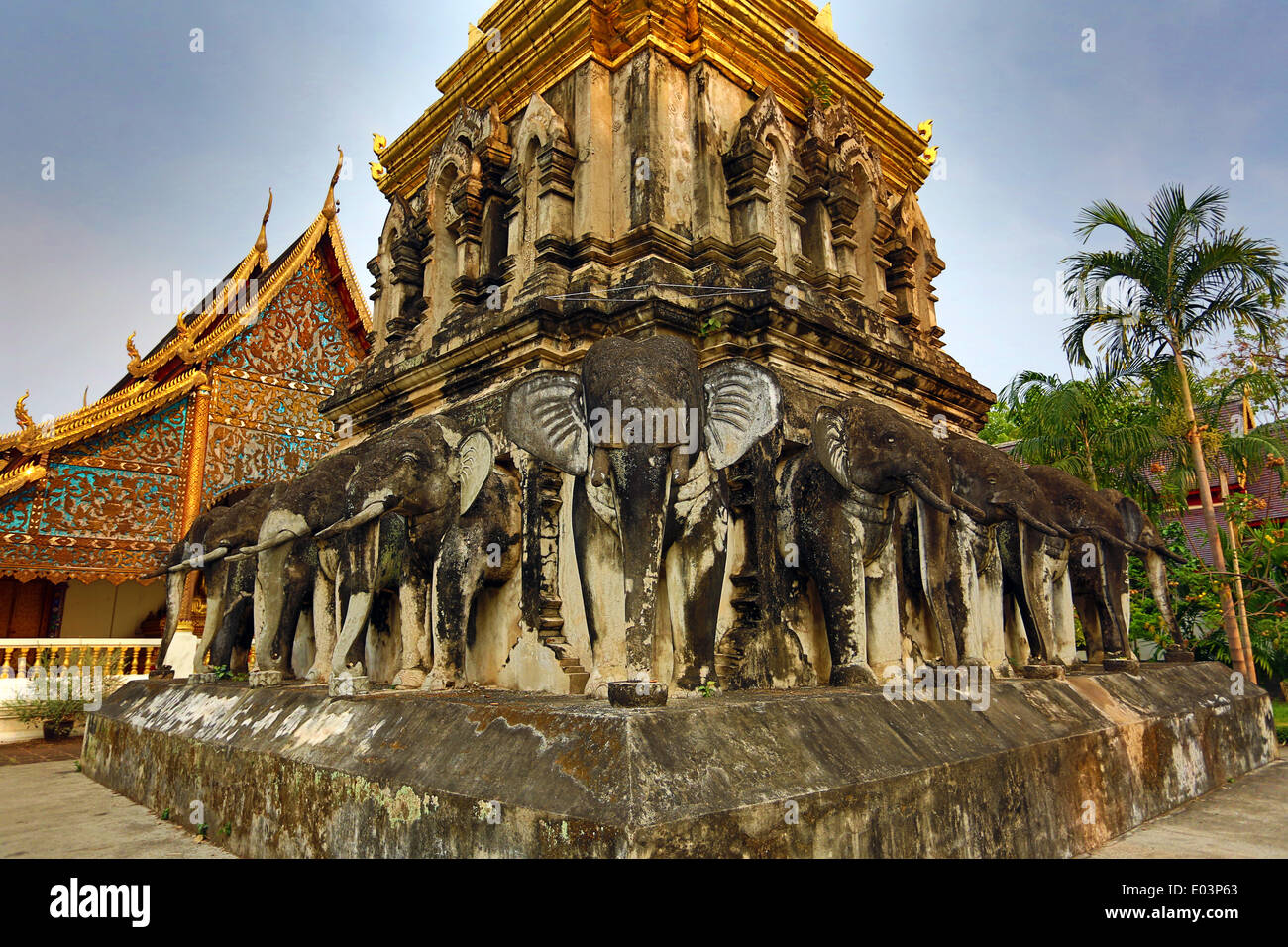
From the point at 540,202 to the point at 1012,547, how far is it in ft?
14.9

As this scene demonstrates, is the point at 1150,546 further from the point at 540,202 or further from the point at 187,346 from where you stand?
the point at 187,346

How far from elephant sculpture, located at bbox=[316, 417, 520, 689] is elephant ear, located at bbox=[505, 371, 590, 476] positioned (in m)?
1.08

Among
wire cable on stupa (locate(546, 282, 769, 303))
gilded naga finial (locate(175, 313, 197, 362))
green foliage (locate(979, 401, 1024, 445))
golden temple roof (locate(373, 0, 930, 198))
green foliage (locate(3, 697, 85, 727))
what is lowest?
green foliage (locate(3, 697, 85, 727))

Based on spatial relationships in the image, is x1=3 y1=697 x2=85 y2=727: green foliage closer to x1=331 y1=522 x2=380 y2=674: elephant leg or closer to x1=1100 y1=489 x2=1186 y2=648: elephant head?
x1=331 y1=522 x2=380 y2=674: elephant leg

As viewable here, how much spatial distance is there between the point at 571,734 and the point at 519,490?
2700 millimetres

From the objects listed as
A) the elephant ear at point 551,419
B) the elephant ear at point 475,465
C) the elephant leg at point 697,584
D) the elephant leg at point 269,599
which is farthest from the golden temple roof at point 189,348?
the elephant leg at point 697,584

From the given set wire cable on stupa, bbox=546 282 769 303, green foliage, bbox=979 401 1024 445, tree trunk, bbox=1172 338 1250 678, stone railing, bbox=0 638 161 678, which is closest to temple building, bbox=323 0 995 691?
wire cable on stupa, bbox=546 282 769 303

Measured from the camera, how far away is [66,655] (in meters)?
11.9

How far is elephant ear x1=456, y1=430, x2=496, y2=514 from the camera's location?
17.3ft

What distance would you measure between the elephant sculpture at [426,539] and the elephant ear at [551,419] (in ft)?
3.54

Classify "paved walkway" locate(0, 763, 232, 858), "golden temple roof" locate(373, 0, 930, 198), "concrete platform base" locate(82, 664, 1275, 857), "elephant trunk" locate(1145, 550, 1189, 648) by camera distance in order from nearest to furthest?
1. "concrete platform base" locate(82, 664, 1275, 857)
2. "paved walkway" locate(0, 763, 232, 858)
3. "golden temple roof" locate(373, 0, 930, 198)
4. "elephant trunk" locate(1145, 550, 1189, 648)

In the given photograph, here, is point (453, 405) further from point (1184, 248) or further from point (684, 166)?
point (1184, 248)

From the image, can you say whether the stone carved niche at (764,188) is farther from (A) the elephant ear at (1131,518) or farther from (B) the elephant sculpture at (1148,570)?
(A) the elephant ear at (1131,518)
